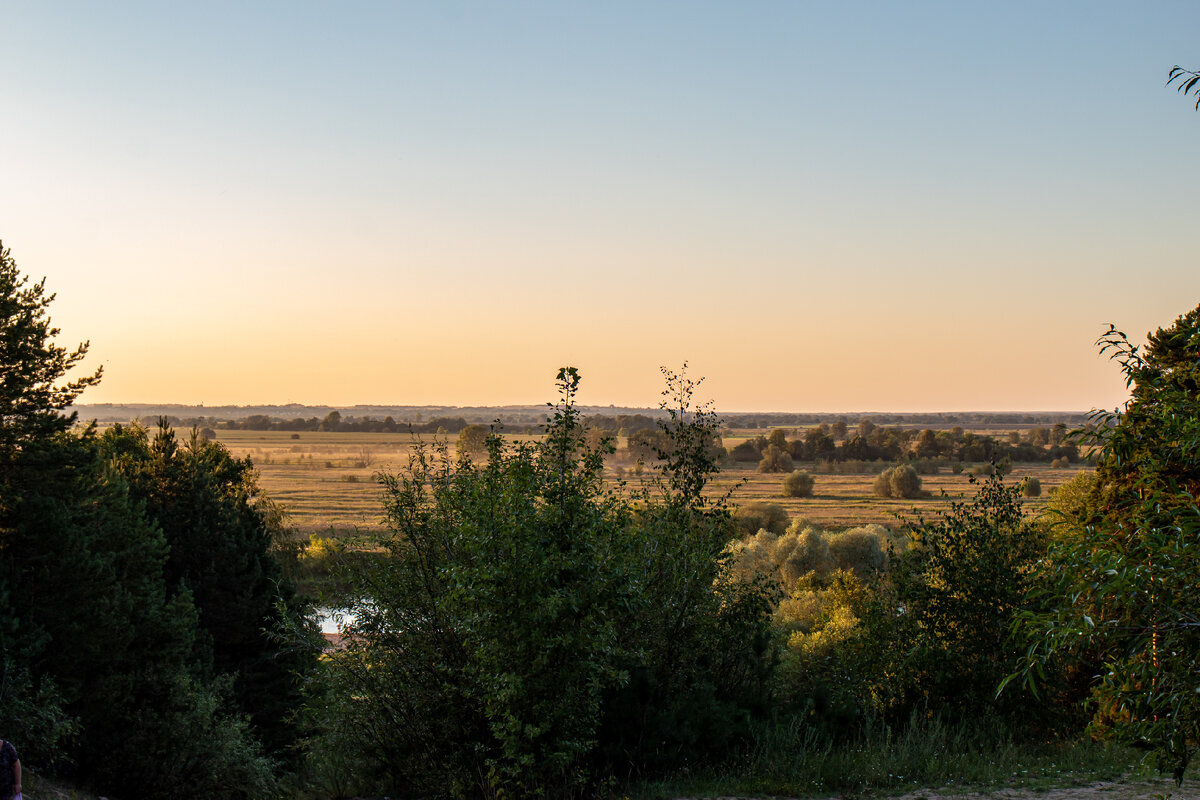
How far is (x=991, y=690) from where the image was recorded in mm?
14781

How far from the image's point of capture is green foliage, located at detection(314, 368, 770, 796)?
9625 millimetres

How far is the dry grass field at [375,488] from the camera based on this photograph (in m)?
80.9

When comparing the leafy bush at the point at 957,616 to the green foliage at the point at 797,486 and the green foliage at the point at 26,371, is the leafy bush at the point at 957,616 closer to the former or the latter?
the green foliage at the point at 26,371

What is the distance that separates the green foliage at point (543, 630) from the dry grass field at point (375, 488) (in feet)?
134

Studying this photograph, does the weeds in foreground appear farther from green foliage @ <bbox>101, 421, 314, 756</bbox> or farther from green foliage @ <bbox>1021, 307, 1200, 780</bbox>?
green foliage @ <bbox>101, 421, 314, 756</bbox>

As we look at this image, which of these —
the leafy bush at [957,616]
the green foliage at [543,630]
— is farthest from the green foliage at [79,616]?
the leafy bush at [957,616]

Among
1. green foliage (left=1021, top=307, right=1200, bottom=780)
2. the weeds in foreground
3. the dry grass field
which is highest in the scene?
green foliage (left=1021, top=307, right=1200, bottom=780)

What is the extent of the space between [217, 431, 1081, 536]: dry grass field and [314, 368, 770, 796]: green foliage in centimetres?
4085

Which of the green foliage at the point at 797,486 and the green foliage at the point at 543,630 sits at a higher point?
the green foliage at the point at 543,630

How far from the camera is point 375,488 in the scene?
9769 cm

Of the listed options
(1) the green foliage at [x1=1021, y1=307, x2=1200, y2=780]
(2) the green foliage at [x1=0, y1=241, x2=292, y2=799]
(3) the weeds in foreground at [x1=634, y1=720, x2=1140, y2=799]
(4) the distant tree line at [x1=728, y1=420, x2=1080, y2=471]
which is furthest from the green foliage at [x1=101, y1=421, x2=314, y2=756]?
(4) the distant tree line at [x1=728, y1=420, x2=1080, y2=471]

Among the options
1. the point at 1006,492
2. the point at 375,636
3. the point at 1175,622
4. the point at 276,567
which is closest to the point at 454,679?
the point at 375,636

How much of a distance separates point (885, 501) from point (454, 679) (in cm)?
8997

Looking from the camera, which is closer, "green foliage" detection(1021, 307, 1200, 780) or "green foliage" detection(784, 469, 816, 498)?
"green foliage" detection(1021, 307, 1200, 780)
